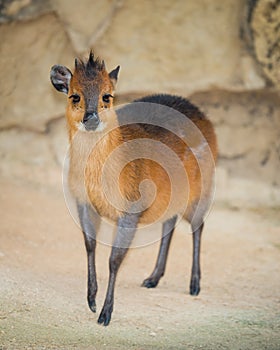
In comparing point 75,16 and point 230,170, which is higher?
point 75,16

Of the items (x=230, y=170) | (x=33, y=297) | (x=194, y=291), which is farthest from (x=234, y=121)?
(x=33, y=297)

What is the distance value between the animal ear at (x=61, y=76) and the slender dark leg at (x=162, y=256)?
5.67 ft

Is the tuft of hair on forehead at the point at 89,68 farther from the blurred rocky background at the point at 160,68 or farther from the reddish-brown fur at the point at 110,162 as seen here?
the blurred rocky background at the point at 160,68

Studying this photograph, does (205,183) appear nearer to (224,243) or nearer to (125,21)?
(224,243)

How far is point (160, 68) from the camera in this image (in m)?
8.33

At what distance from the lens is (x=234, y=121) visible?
28.7 ft

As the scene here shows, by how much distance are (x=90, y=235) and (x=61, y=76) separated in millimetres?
1209

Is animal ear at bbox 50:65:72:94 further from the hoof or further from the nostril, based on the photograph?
the hoof

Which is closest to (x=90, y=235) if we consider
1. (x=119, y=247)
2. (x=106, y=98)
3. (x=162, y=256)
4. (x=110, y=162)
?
(x=119, y=247)

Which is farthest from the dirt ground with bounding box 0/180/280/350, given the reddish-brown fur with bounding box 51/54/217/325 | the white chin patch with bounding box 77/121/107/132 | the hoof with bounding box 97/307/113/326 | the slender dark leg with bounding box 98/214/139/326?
the white chin patch with bounding box 77/121/107/132

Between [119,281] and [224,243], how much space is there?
1752 mm

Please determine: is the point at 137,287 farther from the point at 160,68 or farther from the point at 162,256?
the point at 160,68

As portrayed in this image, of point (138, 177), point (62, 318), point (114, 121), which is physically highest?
point (114, 121)

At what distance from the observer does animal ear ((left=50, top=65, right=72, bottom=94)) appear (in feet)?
17.4
